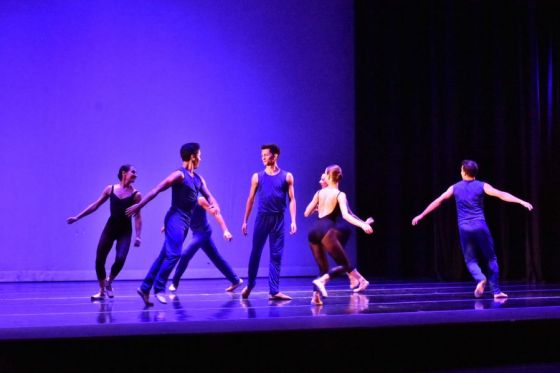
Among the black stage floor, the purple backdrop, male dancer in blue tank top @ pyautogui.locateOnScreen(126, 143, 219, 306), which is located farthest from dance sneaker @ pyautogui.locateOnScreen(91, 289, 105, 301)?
the purple backdrop

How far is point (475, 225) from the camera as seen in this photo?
6410 mm

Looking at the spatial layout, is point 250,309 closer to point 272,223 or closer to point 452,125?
point 272,223

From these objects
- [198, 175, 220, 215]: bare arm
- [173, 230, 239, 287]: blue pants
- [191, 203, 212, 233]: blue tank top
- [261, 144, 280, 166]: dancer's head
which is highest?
[261, 144, 280, 166]: dancer's head

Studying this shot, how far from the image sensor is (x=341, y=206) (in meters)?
5.86

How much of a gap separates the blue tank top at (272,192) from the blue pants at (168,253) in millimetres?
819

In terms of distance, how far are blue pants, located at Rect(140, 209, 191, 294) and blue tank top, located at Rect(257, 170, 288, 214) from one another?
819 mm

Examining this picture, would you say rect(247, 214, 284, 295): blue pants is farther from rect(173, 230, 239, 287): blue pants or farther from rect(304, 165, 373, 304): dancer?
rect(173, 230, 239, 287): blue pants

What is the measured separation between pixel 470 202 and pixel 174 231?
3104 millimetres

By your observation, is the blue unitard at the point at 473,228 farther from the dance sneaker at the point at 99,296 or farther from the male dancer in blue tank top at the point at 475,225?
the dance sneaker at the point at 99,296

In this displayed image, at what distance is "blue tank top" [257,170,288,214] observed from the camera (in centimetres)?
609

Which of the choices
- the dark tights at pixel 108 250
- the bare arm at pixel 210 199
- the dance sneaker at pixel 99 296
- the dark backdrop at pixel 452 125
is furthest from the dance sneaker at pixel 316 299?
the dark backdrop at pixel 452 125

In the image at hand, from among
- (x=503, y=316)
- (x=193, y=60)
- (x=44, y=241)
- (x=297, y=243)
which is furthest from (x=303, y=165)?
(x=503, y=316)

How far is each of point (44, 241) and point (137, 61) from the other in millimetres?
3113

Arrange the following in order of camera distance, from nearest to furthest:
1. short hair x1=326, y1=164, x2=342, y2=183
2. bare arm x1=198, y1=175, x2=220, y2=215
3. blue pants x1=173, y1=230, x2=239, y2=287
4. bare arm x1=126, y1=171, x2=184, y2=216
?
1. bare arm x1=126, y1=171, x2=184, y2=216
2. short hair x1=326, y1=164, x2=342, y2=183
3. bare arm x1=198, y1=175, x2=220, y2=215
4. blue pants x1=173, y1=230, x2=239, y2=287
